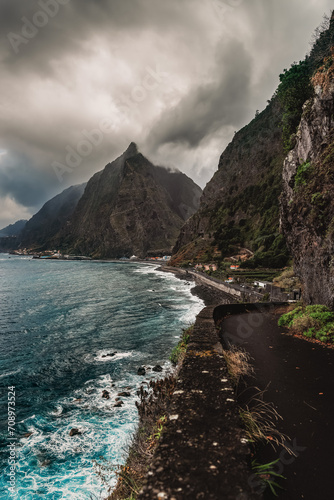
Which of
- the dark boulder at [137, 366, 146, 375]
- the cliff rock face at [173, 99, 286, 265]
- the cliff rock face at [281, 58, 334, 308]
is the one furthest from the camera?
the cliff rock face at [173, 99, 286, 265]

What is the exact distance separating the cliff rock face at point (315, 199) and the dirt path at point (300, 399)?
3.76 m

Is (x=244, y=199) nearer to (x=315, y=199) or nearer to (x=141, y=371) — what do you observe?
(x=315, y=199)

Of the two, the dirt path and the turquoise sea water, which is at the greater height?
the dirt path

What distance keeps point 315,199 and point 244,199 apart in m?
82.1

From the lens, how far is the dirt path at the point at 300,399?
3.18 meters

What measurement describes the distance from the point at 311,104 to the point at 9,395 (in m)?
26.5

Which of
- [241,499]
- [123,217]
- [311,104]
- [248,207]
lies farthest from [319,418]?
[123,217]

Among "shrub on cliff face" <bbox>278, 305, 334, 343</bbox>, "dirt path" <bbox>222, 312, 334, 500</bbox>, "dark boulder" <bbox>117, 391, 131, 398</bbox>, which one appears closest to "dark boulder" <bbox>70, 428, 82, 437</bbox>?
"dark boulder" <bbox>117, 391, 131, 398</bbox>

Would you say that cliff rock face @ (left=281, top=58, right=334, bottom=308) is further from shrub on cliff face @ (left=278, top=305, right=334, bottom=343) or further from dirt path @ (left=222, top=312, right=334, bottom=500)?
dirt path @ (left=222, top=312, right=334, bottom=500)

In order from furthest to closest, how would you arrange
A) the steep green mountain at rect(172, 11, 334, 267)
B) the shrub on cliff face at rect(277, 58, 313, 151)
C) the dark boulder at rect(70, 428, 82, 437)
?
the steep green mountain at rect(172, 11, 334, 267) < the shrub on cliff face at rect(277, 58, 313, 151) < the dark boulder at rect(70, 428, 82, 437)

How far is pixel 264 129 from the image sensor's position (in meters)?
97.1

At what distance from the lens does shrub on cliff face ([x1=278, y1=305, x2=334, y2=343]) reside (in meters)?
8.67

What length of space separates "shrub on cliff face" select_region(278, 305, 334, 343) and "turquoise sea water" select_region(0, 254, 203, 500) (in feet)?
26.4

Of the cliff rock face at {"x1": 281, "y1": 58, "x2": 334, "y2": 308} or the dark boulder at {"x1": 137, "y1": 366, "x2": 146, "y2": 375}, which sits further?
the dark boulder at {"x1": 137, "y1": 366, "x2": 146, "y2": 375}
